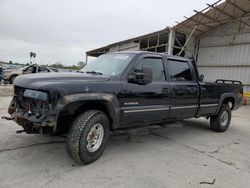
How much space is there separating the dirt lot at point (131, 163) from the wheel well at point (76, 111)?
24.2 inches

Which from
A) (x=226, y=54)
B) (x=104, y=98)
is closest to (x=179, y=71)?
(x=104, y=98)

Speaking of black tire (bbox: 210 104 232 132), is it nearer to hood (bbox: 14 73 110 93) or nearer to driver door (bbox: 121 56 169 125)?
driver door (bbox: 121 56 169 125)

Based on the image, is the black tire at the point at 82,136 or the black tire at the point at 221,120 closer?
the black tire at the point at 82,136

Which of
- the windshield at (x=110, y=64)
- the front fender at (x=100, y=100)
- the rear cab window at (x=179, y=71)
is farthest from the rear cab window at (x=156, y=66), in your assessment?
the front fender at (x=100, y=100)

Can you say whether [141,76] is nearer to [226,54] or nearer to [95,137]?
[95,137]

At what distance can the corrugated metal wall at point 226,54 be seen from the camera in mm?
16172

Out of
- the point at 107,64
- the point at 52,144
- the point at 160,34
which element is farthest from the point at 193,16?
the point at 52,144

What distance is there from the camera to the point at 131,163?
3.90 m

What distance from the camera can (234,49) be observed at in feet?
55.3

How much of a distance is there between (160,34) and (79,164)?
15943mm

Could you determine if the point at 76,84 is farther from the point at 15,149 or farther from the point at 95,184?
the point at 15,149

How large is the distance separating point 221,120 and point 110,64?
3.93 m

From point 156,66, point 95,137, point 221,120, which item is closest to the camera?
point 95,137

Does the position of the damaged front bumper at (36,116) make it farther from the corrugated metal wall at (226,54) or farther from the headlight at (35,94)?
the corrugated metal wall at (226,54)
